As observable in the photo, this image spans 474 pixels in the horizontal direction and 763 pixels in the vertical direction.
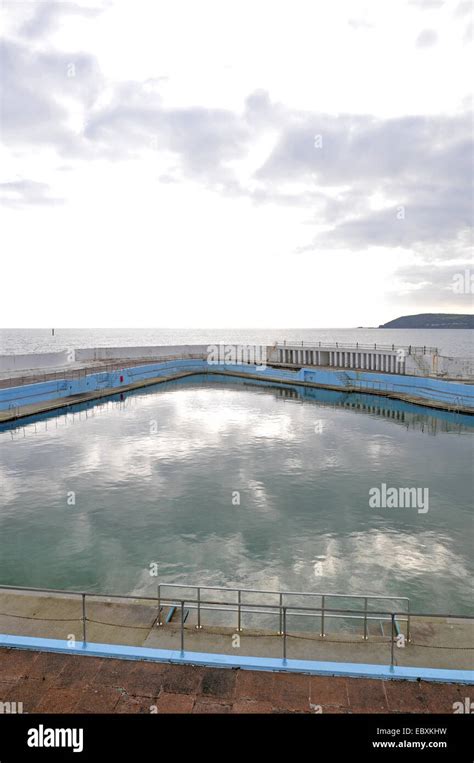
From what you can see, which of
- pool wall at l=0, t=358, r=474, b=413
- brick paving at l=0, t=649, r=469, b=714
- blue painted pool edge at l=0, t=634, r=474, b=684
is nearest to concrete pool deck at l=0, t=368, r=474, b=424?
pool wall at l=0, t=358, r=474, b=413

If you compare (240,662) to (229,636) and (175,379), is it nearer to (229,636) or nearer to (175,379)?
(229,636)

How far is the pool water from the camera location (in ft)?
52.4

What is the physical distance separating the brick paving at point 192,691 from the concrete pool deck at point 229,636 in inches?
41.5

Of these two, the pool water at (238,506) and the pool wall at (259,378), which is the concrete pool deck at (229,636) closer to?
the pool water at (238,506)

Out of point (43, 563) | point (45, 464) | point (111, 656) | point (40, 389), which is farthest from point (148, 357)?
point (111, 656)

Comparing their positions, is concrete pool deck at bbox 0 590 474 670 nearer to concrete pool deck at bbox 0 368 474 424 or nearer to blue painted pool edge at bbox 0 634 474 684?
blue painted pool edge at bbox 0 634 474 684

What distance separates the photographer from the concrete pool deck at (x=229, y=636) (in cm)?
1009

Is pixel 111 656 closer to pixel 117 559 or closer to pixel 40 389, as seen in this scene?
pixel 117 559

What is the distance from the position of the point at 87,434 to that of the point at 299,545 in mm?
22734

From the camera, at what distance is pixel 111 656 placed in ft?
31.6

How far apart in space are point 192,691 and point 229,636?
93.7 inches

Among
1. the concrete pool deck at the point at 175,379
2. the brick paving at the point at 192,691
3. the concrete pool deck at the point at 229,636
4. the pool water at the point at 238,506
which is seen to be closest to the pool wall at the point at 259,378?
the concrete pool deck at the point at 175,379

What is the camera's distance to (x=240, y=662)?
9.37 metres

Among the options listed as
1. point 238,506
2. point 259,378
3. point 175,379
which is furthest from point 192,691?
point 259,378
